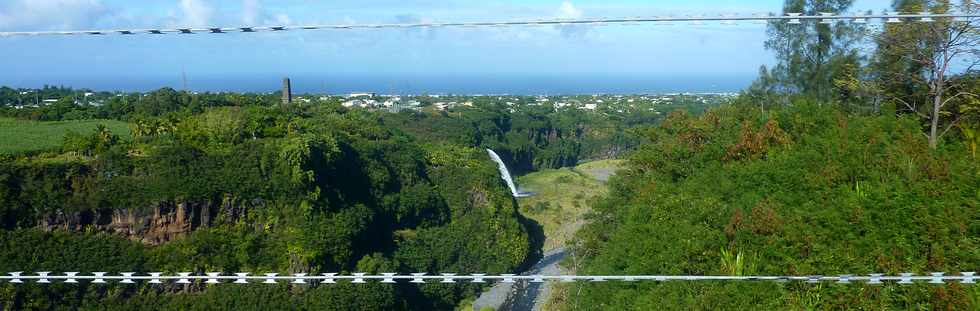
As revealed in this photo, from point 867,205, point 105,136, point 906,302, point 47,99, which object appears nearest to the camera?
point 906,302

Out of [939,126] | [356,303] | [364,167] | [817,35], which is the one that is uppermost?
[817,35]

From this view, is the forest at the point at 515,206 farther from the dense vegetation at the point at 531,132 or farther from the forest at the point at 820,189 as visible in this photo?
the dense vegetation at the point at 531,132

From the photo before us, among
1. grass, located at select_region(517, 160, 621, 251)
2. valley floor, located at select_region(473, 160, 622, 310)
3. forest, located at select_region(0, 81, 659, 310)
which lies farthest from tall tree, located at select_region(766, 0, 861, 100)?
grass, located at select_region(517, 160, 621, 251)

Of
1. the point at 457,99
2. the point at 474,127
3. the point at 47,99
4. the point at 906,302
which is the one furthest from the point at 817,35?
the point at 457,99

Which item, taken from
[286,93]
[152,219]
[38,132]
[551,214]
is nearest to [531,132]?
[551,214]

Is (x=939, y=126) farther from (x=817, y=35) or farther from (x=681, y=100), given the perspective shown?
(x=681, y=100)

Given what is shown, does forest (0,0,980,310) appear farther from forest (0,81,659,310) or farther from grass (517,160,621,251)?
grass (517,160,621,251)
